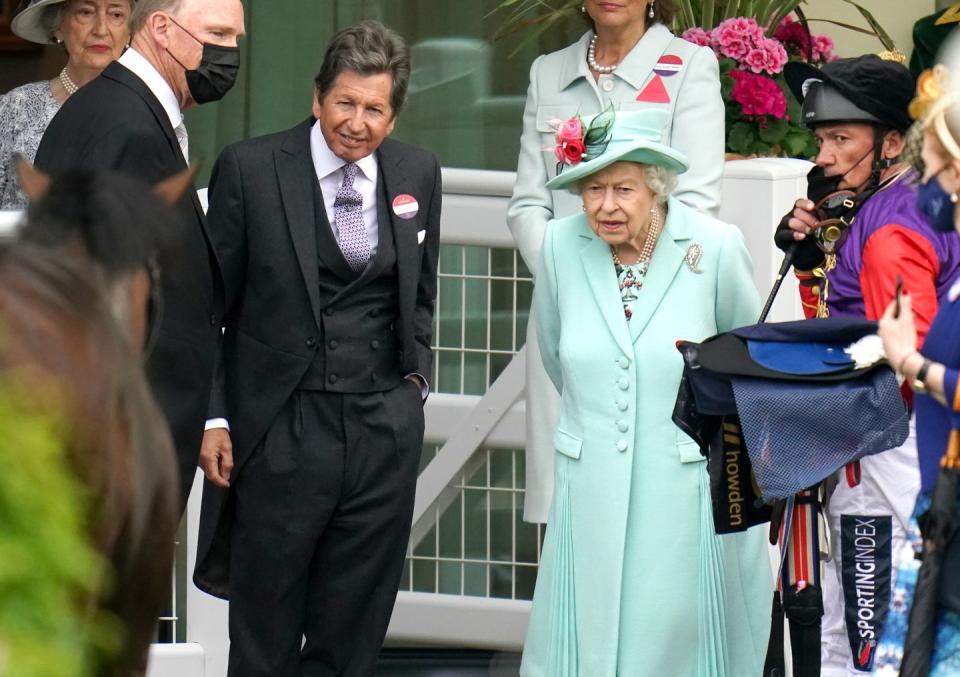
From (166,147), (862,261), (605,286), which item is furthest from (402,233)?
(862,261)

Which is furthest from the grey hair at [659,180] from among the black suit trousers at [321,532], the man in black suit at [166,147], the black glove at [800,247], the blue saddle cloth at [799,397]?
the man in black suit at [166,147]

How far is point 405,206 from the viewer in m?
5.34

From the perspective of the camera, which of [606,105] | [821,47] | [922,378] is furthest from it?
[821,47]

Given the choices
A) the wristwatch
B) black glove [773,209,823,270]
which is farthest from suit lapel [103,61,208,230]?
the wristwatch

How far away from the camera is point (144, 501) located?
3111 millimetres

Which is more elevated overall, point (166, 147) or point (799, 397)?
point (166, 147)

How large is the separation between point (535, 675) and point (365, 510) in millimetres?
668

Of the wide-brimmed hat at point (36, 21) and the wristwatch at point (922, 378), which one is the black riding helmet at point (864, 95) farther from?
the wide-brimmed hat at point (36, 21)

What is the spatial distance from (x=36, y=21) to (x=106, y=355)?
3852 mm

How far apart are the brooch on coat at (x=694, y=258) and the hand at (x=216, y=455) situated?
1379mm

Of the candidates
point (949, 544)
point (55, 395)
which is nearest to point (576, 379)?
point (949, 544)

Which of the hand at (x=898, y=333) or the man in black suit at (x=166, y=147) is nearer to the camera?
the hand at (x=898, y=333)

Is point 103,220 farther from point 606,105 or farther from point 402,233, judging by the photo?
point 606,105

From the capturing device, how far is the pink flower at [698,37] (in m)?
6.43
